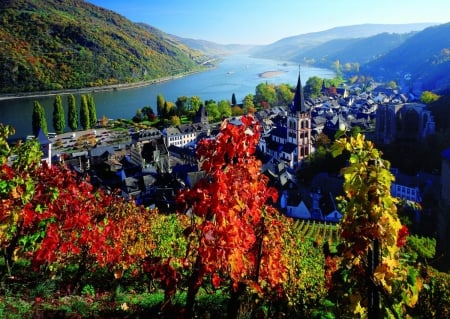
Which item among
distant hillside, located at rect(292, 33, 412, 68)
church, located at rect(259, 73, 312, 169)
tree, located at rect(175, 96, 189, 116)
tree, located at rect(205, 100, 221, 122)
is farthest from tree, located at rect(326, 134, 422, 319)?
distant hillside, located at rect(292, 33, 412, 68)

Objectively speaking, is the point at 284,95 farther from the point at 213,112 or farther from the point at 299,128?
the point at 299,128

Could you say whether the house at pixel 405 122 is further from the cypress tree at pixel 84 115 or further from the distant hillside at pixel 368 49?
the distant hillside at pixel 368 49

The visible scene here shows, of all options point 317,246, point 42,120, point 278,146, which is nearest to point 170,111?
point 42,120

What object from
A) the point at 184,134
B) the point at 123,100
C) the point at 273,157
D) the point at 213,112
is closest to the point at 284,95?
the point at 213,112

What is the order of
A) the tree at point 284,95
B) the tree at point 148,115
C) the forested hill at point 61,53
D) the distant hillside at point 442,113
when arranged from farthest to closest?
Answer: 1. the forested hill at point 61,53
2. the tree at point 284,95
3. the tree at point 148,115
4. the distant hillside at point 442,113

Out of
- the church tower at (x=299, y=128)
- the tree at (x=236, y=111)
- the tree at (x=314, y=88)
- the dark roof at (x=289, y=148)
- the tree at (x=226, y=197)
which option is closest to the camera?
the tree at (x=226, y=197)

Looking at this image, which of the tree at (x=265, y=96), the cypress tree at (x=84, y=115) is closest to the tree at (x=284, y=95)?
the tree at (x=265, y=96)

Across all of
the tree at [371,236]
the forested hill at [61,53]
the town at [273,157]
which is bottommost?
the town at [273,157]
